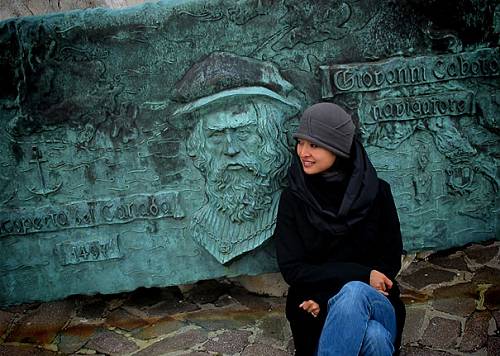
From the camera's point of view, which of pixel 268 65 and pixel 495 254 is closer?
pixel 268 65

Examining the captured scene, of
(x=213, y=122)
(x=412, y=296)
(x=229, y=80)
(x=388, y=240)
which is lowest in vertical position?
(x=412, y=296)

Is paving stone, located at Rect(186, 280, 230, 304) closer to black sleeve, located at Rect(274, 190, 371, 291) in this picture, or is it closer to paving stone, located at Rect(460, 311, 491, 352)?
black sleeve, located at Rect(274, 190, 371, 291)

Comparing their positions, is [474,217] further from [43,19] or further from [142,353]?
[43,19]

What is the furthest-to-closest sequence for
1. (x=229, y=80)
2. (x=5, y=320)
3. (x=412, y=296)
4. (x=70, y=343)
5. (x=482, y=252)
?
1. (x=482, y=252)
2. (x=5, y=320)
3. (x=412, y=296)
4. (x=70, y=343)
5. (x=229, y=80)

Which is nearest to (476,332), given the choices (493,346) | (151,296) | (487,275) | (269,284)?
(493,346)

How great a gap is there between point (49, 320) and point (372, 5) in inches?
111

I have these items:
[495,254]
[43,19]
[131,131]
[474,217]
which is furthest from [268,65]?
[495,254]

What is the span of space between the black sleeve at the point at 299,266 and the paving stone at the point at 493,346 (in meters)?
0.85

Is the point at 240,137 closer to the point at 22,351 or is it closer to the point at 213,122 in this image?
the point at 213,122

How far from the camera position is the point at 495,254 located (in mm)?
3752

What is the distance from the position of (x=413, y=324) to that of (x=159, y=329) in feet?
4.95

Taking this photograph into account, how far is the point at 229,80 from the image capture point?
307cm

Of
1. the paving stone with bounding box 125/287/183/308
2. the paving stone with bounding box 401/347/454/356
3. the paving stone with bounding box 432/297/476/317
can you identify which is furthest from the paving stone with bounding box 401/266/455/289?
the paving stone with bounding box 125/287/183/308

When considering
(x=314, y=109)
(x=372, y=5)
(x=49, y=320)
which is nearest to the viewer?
(x=314, y=109)
